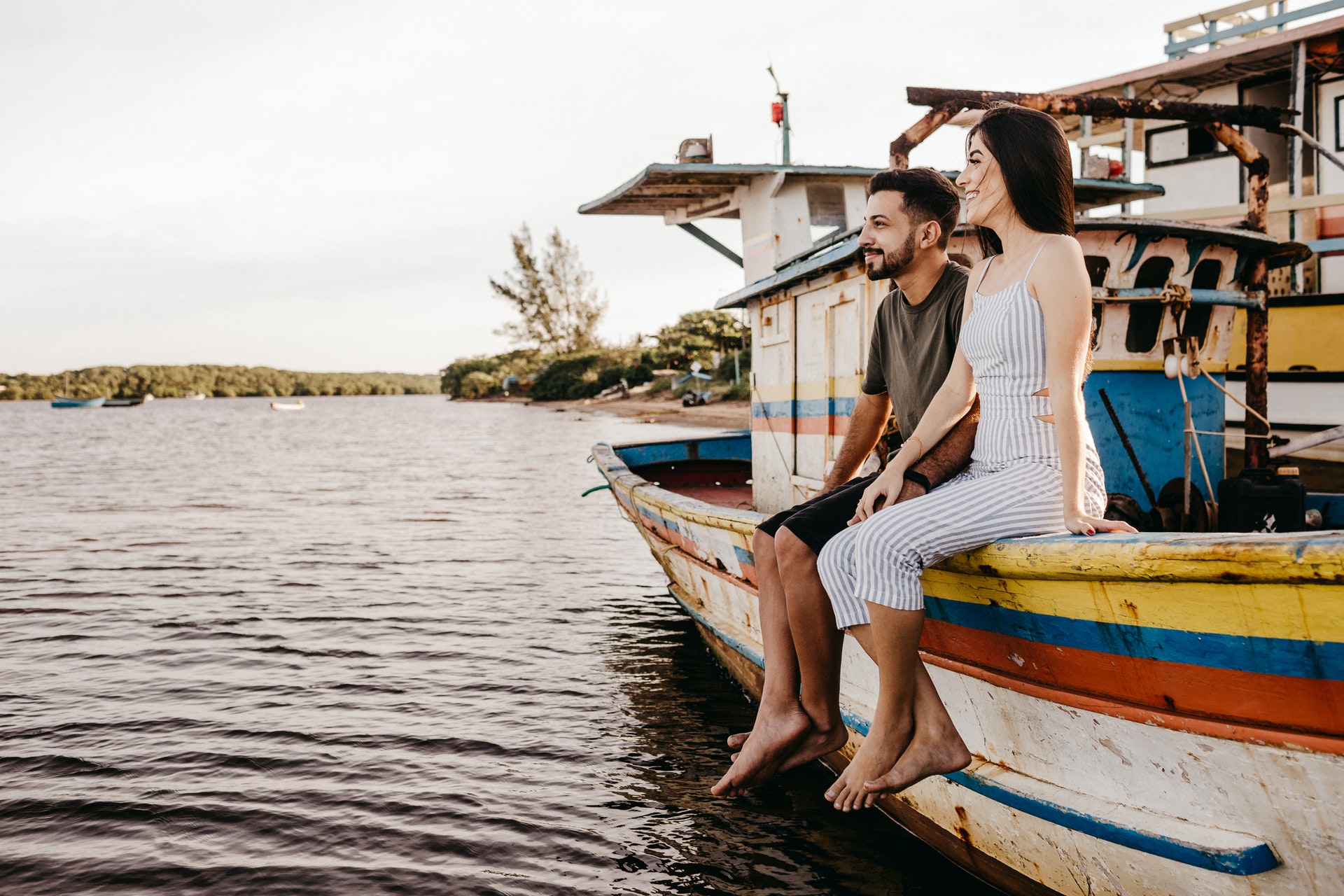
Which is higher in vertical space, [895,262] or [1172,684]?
[895,262]

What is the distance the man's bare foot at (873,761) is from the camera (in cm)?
272

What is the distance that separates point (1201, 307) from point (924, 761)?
3.80 m

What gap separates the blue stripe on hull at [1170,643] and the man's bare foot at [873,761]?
0.45 metres

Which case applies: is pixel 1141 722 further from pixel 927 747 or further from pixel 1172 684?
pixel 927 747

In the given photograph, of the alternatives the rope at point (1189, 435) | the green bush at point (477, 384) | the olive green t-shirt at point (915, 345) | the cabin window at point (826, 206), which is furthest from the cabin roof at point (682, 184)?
the green bush at point (477, 384)

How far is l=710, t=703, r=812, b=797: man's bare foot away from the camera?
3.09m

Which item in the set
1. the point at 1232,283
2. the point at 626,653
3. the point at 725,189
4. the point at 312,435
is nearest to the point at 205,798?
the point at 626,653

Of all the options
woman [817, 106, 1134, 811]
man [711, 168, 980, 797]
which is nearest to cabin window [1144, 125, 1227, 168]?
man [711, 168, 980, 797]

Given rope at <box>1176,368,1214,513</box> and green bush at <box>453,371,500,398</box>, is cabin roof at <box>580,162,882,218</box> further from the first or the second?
green bush at <box>453,371,500,398</box>

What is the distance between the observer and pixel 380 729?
5.79m

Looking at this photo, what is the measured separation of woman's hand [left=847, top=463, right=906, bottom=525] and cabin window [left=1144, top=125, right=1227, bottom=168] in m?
12.8

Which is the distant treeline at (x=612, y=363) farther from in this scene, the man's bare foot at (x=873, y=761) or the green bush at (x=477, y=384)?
the man's bare foot at (x=873, y=761)

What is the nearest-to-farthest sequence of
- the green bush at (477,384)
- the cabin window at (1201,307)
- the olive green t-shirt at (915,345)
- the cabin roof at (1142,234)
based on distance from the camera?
the olive green t-shirt at (915,345) → the cabin roof at (1142,234) → the cabin window at (1201,307) → the green bush at (477,384)

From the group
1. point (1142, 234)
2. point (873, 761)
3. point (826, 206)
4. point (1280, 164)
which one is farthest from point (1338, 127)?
point (873, 761)
